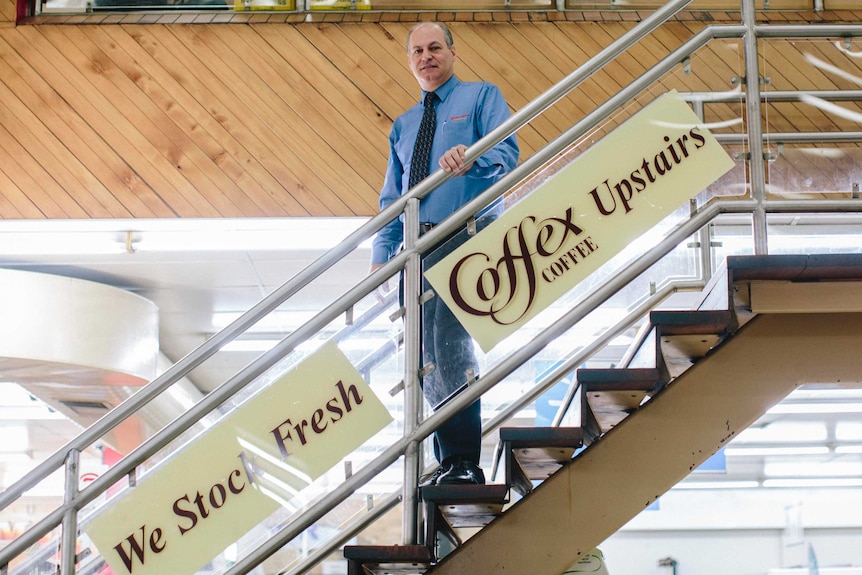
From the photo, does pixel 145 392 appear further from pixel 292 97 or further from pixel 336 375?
pixel 292 97

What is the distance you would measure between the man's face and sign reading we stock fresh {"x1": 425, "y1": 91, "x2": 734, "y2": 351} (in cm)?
68

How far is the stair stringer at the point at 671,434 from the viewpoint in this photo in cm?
255

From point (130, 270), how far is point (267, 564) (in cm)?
325

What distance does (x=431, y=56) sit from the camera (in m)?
3.09

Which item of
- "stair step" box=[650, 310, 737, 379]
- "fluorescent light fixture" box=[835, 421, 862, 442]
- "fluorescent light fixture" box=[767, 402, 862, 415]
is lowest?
"fluorescent light fixture" box=[835, 421, 862, 442]

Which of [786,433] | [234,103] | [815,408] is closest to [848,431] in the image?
[786,433]

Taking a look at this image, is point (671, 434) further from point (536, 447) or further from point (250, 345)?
point (250, 345)

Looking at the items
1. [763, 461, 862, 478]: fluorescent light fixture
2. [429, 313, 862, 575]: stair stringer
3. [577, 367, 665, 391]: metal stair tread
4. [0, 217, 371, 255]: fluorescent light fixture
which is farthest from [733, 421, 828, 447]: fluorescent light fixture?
[577, 367, 665, 391]: metal stair tread

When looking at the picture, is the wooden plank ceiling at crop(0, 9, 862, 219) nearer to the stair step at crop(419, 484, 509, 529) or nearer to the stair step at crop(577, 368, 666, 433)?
the stair step at crop(577, 368, 666, 433)

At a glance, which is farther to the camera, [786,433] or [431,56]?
[786,433]

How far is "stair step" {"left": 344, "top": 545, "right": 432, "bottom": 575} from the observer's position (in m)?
2.35

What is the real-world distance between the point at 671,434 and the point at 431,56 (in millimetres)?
1390

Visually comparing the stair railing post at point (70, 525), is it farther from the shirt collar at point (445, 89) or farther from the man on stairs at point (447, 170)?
the shirt collar at point (445, 89)

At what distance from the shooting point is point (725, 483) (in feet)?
33.9
